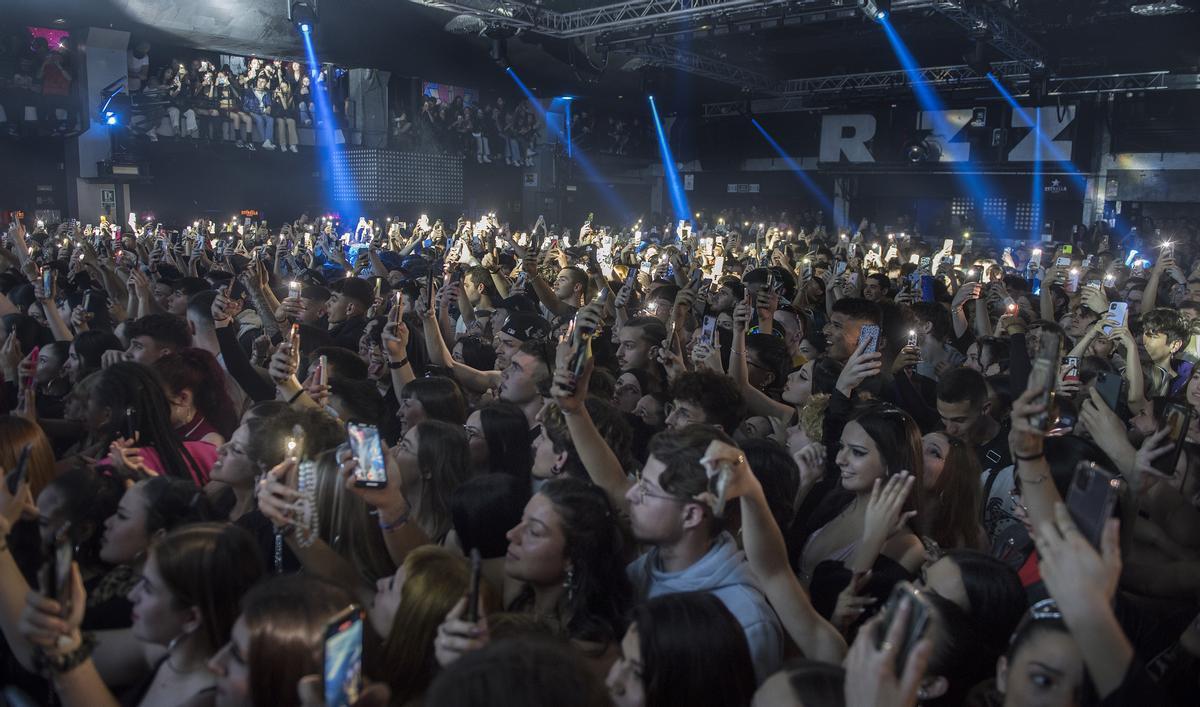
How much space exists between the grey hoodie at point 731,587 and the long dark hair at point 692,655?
0.15m

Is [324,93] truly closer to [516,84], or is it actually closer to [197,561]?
[516,84]

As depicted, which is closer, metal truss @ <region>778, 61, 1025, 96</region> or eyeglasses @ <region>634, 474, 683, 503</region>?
eyeglasses @ <region>634, 474, 683, 503</region>

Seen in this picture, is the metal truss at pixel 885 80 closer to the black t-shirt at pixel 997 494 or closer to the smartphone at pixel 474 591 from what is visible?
the black t-shirt at pixel 997 494

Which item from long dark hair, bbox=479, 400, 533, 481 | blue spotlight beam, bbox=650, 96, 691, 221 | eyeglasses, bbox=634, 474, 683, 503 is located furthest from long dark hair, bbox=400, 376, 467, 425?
blue spotlight beam, bbox=650, 96, 691, 221

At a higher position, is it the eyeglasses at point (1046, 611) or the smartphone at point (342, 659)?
the smartphone at point (342, 659)

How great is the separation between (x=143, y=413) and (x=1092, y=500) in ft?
10.6

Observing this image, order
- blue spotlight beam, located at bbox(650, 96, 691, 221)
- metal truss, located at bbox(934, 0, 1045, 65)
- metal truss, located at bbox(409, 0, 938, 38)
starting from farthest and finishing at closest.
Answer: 1. blue spotlight beam, located at bbox(650, 96, 691, 221)
2. metal truss, located at bbox(934, 0, 1045, 65)
3. metal truss, located at bbox(409, 0, 938, 38)

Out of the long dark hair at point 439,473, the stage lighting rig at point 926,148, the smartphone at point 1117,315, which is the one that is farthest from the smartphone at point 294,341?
the stage lighting rig at point 926,148

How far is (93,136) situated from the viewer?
16516 millimetres

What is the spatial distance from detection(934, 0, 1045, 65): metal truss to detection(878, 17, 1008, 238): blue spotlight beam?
293 cm

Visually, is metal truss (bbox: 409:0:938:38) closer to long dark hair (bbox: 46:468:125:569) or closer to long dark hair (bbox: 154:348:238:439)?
long dark hair (bbox: 154:348:238:439)

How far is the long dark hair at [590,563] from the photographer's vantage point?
2369 mm

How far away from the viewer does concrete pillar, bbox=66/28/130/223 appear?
52.5 ft

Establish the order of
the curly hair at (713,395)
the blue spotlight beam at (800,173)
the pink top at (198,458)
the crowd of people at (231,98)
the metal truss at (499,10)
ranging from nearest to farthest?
the pink top at (198,458), the curly hair at (713,395), the metal truss at (499,10), the crowd of people at (231,98), the blue spotlight beam at (800,173)
